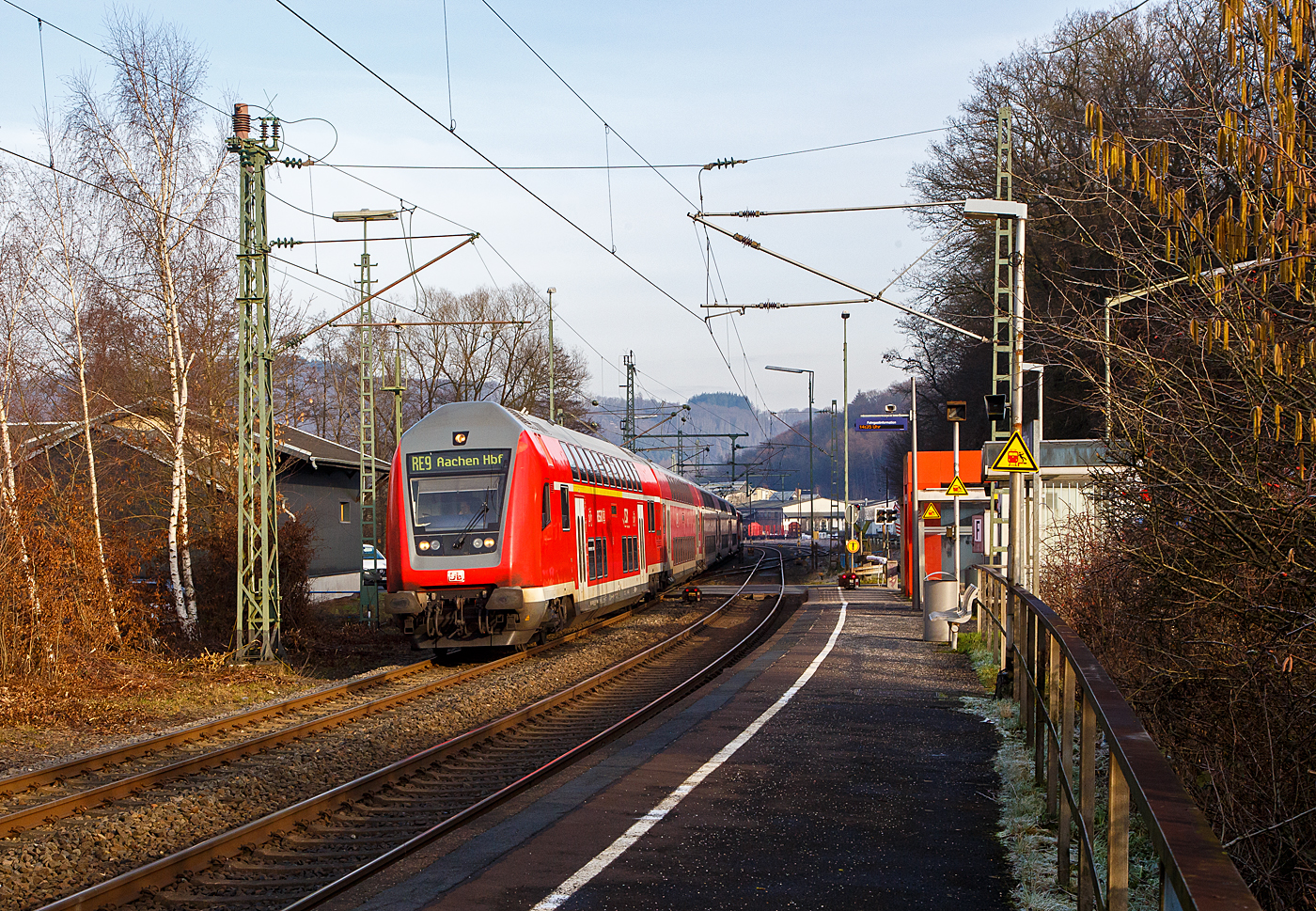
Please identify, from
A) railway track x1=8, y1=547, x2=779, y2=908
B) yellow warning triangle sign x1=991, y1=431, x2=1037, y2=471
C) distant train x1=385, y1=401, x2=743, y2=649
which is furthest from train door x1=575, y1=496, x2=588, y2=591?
yellow warning triangle sign x1=991, y1=431, x2=1037, y2=471

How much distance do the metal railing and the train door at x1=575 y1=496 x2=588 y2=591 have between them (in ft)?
34.9

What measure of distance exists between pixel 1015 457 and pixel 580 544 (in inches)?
318

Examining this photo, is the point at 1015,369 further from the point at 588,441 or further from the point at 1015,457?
the point at 588,441

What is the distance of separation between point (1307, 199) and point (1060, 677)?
311cm

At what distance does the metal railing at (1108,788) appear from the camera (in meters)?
2.49

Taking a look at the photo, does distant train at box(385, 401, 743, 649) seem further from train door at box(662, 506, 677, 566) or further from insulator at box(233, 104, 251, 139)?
train door at box(662, 506, 677, 566)

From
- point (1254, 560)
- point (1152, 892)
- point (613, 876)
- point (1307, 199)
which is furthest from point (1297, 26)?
point (613, 876)

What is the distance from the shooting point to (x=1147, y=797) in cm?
295

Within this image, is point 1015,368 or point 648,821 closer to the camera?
point 648,821

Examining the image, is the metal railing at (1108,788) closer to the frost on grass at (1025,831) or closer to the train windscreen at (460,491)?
the frost on grass at (1025,831)

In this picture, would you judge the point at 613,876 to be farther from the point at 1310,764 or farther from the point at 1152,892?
the point at 1310,764

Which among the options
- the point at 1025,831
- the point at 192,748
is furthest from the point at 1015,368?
the point at 192,748

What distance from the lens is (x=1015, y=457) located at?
45.6 feet

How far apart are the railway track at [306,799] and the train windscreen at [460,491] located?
9.86 feet
